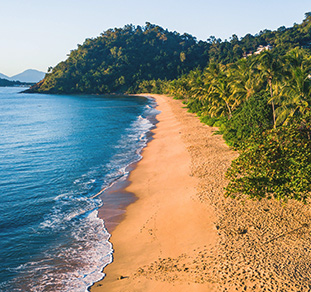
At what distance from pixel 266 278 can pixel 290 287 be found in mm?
937

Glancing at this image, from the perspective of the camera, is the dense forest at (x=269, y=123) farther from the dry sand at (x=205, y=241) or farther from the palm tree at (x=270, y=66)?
the dry sand at (x=205, y=241)

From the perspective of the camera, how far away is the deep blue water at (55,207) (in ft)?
47.5

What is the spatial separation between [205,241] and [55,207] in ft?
40.5

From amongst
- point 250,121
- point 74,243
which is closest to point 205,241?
point 74,243

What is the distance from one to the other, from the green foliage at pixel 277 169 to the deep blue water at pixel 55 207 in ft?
28.4

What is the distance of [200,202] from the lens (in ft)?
65.1

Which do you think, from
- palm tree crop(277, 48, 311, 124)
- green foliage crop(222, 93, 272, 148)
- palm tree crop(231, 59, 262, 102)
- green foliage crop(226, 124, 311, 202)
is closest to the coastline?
green foliage crop(226, 124, 311, 202)

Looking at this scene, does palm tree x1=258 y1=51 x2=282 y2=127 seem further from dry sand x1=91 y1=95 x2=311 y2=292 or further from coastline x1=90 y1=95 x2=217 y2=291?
coastline x1=90 y1=95 x2=217 y2=291

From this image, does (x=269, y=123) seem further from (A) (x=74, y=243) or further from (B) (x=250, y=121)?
(A) (x=74, y=243)

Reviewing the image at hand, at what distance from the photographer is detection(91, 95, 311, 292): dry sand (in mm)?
12195

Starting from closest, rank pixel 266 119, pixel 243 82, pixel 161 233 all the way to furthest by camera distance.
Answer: pixel 161 233 < pixel 266 119 < pixel 243 82

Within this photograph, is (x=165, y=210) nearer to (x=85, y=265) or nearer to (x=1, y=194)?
(x=85, y=265)

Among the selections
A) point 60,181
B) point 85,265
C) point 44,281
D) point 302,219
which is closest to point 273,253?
point 302,219

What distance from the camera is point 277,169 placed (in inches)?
584
